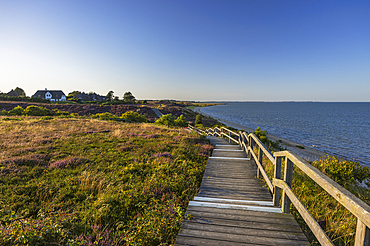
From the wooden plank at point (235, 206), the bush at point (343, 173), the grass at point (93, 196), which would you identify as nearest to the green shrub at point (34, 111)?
the grass at point (93, 196)

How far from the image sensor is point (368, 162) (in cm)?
1903

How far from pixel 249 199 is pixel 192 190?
1625 millimetres

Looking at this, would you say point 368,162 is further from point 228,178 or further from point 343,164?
point 228,178

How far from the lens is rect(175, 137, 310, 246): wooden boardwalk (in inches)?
113

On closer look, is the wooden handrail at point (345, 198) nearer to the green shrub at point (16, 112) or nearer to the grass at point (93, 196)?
the grass at point (93, 196)

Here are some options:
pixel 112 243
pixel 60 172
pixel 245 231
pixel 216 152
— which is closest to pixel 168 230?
pixel 112 243

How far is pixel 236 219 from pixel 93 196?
3929 millimetres

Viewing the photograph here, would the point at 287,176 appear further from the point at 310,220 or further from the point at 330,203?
the point at 330,203

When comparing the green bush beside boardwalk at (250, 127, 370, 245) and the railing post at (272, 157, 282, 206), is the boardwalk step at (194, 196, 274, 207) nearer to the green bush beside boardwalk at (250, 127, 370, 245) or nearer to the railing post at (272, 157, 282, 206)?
the railing post at (272, 157, 282, 206)

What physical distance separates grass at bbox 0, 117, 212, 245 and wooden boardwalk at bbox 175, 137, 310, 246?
420 millimetres

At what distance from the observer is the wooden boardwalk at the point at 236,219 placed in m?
2.88

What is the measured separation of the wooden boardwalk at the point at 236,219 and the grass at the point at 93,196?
42 cm

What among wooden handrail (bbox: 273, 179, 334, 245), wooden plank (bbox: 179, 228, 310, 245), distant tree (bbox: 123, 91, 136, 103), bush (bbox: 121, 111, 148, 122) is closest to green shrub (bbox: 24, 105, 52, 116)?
bush (bbox: 121, 111, 148, 122)

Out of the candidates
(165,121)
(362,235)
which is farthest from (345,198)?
(165,121)
